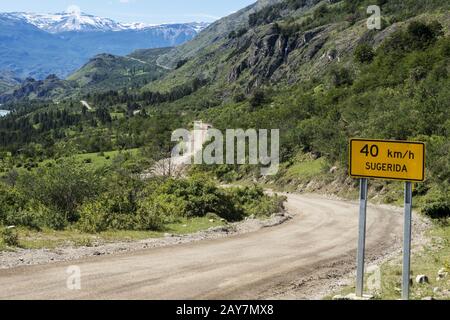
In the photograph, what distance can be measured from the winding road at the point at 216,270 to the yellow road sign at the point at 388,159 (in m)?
3.74

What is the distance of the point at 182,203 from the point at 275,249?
10.2 m

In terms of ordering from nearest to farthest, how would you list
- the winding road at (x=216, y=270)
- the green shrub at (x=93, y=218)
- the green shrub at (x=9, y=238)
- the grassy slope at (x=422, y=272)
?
the grassy slope at (x=422, y=272)
the winding road at (x=216, y=270)
the green shrub at (x=9, y=238)
the green shrub at (x=93, y=218)

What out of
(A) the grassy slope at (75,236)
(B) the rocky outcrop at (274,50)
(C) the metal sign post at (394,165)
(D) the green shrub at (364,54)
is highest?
(B) the rocky outcrop at (274,50)

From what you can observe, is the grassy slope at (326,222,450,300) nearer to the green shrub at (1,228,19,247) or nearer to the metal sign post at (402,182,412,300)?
the metal sign post at (402,182,412,300)

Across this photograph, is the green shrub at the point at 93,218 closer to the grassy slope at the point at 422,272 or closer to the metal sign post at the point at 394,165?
the grassy slope at the point at 422,272

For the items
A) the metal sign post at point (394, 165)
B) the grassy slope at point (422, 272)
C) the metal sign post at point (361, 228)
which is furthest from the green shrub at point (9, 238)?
the metal sign post at point (394, 165)

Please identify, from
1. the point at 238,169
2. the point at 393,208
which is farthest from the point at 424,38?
the point at 393,208

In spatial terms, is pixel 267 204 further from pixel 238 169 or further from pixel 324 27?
pixel 324 27

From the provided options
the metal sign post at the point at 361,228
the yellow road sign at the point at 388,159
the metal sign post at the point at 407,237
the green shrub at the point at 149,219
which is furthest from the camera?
the green shrub at the point at 149,219

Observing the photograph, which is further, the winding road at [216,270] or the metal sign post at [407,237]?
the winding road at [216,270]

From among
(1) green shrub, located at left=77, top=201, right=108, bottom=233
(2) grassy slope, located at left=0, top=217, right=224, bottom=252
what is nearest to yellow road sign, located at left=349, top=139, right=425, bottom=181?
(2) grassy slope, located at left=0, top=217, right=224, bottom=252

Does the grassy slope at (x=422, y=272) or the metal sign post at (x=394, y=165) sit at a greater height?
the metal sign post at (x=394, y=165)

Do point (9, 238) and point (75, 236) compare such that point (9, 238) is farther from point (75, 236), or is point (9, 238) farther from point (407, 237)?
point (407, 237)

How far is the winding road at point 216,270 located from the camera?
12.4m
